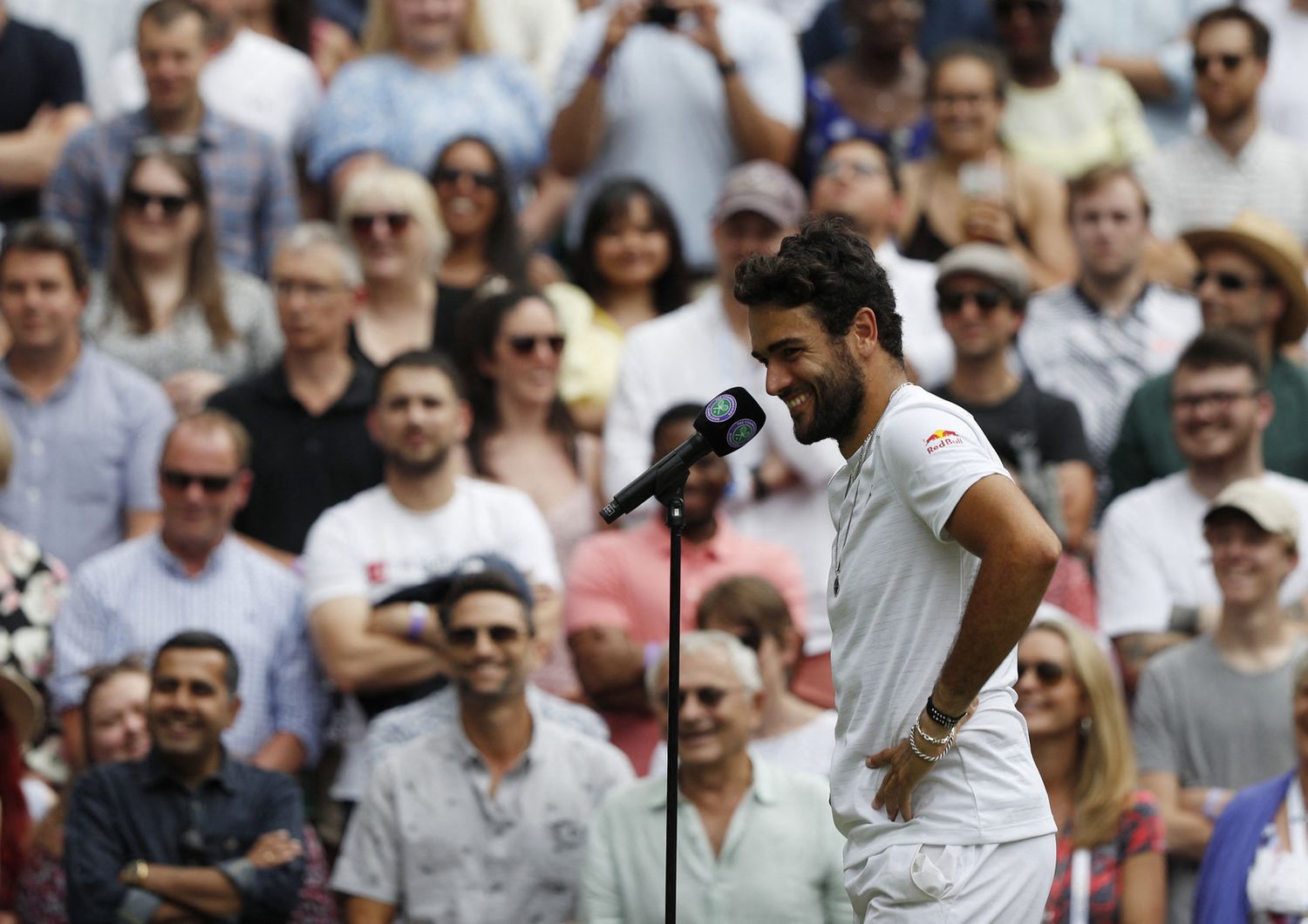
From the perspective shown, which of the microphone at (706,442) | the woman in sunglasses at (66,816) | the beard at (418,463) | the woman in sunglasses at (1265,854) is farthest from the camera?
the beard at (418,463)

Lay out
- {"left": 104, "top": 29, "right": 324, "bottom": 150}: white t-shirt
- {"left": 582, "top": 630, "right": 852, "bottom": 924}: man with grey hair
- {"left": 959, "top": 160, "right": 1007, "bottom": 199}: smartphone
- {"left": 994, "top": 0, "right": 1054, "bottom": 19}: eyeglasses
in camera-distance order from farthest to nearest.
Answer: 1. {"left": 994, "top": 0, "right": 1054, "bottom": 19}: eyeglasses
2. {"left": 104, "top": 29, "right": 324, "bottom": 150}: white t-shirt
3. {"left": 959, "top": 160, "right": 1007, "bottom": 199}: smartphone
4. {"left": 582, "top": 630, "right": 852, "bottom": 924}: man with grey hair

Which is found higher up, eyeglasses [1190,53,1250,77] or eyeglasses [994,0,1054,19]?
eyeglasses [994,0,1054,19]

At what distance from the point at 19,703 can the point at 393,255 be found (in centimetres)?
311

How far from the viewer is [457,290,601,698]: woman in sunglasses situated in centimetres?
888

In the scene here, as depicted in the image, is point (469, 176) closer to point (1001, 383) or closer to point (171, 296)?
point (171, 296)

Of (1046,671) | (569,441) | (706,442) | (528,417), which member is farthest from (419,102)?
(706,442)

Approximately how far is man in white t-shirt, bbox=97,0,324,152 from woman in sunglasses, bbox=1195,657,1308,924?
5661mm

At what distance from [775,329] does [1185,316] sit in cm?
597

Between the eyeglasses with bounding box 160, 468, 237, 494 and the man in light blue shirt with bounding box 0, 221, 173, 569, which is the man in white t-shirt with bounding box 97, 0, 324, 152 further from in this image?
the eyeglasses with bounding box 160, 468, 237, 494

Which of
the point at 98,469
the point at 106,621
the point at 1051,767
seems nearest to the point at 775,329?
the point at 1051,767

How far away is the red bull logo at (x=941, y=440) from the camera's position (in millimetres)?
4289

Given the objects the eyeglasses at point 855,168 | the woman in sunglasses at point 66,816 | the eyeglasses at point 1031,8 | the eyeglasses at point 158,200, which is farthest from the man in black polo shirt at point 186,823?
the eyeglasses at point 1031,8

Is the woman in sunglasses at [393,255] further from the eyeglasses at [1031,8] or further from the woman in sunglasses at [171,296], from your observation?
the eyeglasses at [1031,8]

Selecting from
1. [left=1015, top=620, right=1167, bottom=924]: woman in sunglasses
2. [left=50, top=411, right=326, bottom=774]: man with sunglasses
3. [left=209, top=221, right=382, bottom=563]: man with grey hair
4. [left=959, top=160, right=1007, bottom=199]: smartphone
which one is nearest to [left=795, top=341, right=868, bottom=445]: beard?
[left=1015, top=620, right=1167, bottom=924]: woman in sunglasses
